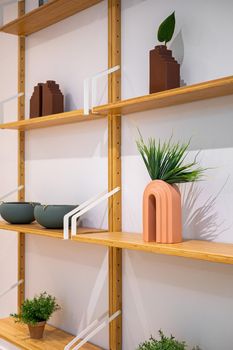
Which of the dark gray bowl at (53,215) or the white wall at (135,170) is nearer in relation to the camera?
the white wall at (135,170)

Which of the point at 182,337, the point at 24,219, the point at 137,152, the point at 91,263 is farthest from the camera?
the point at 24,219

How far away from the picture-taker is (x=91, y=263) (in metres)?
2.09

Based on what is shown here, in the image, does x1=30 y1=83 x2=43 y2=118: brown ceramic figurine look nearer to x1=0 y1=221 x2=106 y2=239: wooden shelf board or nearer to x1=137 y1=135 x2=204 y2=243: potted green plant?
x1=0 y1=221 x2=106 y2=239: wooden shelf board

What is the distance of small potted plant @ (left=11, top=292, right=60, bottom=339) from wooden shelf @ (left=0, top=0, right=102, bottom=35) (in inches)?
49.2

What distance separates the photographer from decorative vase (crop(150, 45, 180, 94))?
62.1 inches

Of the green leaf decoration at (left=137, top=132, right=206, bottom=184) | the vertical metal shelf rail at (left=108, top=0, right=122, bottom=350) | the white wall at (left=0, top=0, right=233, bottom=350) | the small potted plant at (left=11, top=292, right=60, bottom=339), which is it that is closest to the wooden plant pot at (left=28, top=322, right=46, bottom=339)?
the small potted plant at (left=11, top=292, right=60, bottom=339)

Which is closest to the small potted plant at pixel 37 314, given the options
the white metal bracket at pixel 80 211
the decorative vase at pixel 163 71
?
the white metal bracket at pixel 80 211

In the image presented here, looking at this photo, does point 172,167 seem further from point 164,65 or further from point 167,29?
point 167,29

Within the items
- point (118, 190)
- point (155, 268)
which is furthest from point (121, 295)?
point (118, 190)

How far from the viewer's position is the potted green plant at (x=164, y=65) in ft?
5.18

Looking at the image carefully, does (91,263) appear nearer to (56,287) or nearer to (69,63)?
(56,287)

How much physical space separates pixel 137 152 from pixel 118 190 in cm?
17

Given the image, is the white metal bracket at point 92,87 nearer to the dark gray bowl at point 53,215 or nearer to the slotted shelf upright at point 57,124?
the slotted shelf upright at point 57,124

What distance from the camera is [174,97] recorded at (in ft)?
5.09
